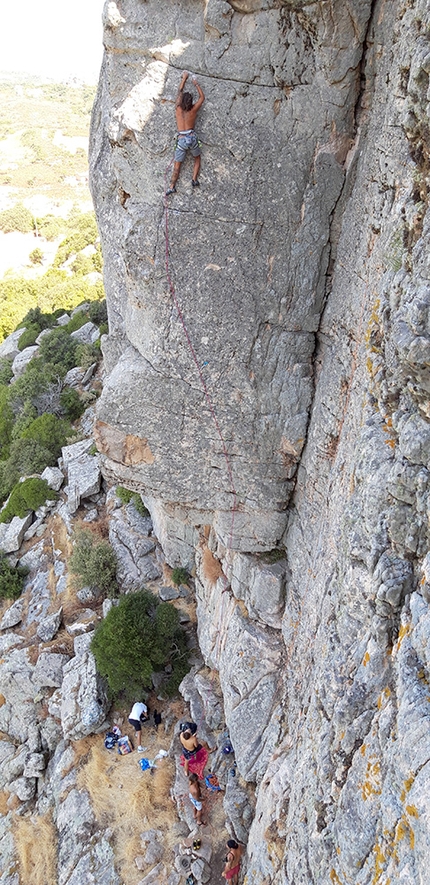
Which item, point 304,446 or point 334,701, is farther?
point 304,446

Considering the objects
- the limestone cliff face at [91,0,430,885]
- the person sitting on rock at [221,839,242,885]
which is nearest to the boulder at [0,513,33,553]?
the limestone cliff face at [91,0,430,885]

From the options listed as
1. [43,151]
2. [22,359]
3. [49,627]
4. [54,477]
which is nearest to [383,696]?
[49,627]

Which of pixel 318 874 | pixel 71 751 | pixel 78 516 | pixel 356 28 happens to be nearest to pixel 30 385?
pixel 78 516

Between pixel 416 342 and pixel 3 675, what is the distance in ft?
43.4

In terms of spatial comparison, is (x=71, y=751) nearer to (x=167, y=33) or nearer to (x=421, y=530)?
(x=421, y=530)

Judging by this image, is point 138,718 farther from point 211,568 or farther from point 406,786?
point 406,786

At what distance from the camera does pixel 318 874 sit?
459 centimetres

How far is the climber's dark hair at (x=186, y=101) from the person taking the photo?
647 cm

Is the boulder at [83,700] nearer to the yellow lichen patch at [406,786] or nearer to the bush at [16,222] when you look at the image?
the yellow lichen patch at [406,786]

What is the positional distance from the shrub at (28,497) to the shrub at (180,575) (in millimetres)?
5879

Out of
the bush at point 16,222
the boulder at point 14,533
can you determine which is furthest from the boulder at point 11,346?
the bush at point 16,222

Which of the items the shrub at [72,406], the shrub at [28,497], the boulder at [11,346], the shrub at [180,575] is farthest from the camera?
the boulder at [11,346]

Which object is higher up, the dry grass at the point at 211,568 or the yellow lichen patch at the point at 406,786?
the yellow lichen patch at the point at 406,786

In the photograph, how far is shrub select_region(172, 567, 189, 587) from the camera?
13.2 metres
